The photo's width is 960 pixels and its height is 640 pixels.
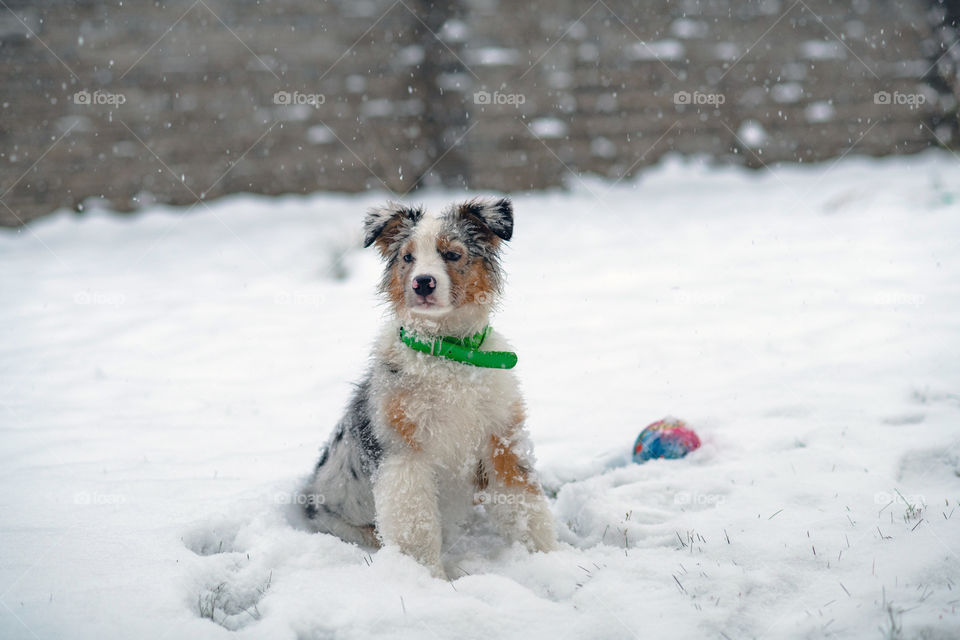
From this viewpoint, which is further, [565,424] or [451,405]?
[565,424]

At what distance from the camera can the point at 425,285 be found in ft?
10.0

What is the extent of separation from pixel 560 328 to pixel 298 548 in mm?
4061

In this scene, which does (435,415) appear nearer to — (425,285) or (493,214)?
(425,285)

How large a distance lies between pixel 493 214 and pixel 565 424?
1.93 metres

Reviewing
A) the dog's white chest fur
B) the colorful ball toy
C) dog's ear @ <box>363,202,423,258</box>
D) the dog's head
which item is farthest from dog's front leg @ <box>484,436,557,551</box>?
dog's ear @ <box>363,202,423,258</box>

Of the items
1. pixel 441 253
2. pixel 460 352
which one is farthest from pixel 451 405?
pixel 441 253

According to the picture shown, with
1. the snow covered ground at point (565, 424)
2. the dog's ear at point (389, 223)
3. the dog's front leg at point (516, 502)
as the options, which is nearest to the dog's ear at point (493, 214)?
the dog's ear at point (389, 223)

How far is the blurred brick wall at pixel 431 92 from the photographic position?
10.4 m

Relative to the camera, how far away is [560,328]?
21.6 feet

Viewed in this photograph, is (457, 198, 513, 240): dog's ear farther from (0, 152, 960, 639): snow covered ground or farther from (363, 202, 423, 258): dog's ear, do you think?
(0, 152, 960, 639): snow covered ground

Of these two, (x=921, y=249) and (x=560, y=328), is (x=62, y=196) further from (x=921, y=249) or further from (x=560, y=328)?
(x=921, y=249)

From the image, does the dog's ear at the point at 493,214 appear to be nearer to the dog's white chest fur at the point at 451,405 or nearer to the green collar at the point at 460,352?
the green collar at the point at 460,352

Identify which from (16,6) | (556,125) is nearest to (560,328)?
(556,125)

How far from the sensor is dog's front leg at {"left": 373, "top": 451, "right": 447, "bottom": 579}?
115 inches
